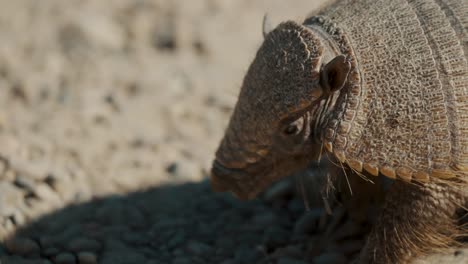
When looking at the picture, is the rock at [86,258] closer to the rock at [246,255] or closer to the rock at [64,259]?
the rock at [64,259]

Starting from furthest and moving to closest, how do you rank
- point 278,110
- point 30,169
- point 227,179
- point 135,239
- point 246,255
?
point 30,169 < point 135,239 < point 246,255 < point 227,179 < point 278,110

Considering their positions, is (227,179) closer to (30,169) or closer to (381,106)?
(381,106)

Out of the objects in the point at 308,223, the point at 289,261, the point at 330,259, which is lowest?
the point at 330,259

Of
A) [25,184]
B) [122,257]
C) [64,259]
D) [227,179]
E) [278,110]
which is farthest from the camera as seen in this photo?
[25,184]

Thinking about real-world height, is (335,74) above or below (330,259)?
above

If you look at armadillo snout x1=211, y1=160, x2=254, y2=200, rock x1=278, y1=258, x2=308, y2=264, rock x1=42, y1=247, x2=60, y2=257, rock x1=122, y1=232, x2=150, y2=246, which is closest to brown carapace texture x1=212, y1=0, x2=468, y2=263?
armadillo snout x1=211, y1=160, x2=254, y2=200

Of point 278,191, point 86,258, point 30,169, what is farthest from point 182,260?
point 30,169

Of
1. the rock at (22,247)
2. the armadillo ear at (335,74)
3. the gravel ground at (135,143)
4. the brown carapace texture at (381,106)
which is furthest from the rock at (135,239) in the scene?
the armadillo ear at (335,74)
